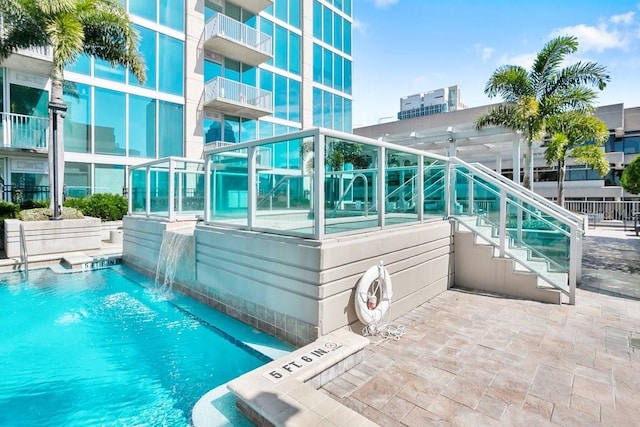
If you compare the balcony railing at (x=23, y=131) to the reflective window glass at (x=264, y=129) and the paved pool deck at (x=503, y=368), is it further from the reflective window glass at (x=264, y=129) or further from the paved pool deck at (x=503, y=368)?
the paved pool deck at (x=503, y=368)

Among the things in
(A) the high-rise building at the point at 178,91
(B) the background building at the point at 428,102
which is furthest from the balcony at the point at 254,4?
(B) the background building at the point at 428,102

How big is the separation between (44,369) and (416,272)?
15.1 ft

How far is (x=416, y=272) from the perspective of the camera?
5023 millimetres

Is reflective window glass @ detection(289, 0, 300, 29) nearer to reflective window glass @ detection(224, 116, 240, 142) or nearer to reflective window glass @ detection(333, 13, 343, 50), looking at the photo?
reflective window glass @ detection(333, 13, 343, 50)

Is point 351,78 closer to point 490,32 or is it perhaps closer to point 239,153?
point 490,32

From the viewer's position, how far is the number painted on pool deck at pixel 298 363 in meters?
2.72

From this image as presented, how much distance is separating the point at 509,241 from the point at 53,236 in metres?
10.8

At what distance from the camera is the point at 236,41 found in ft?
48.4

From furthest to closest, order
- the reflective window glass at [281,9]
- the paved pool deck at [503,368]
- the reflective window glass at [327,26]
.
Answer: the reflective window glass at [327,26], the reflective window glass at [281,9], the paved pool deck at [503,368]

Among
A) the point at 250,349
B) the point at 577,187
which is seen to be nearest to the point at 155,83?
the point at 250,349

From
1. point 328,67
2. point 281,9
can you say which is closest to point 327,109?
point 328,67

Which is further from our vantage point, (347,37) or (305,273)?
(347,37)

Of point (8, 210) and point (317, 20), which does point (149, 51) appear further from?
point (317, 20)

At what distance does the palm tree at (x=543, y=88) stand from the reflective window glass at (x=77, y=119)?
567 inches
